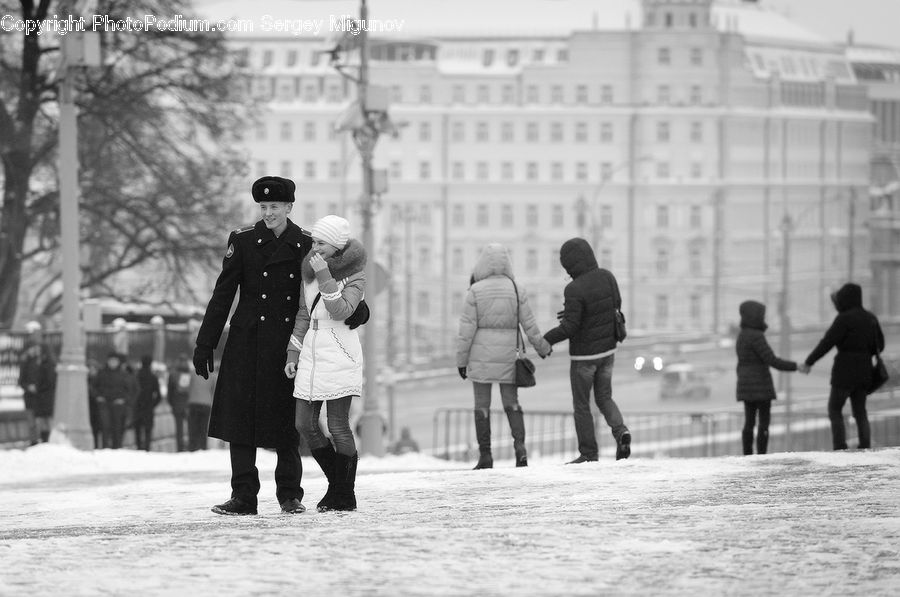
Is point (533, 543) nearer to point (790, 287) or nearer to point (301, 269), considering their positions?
point (301, 269)

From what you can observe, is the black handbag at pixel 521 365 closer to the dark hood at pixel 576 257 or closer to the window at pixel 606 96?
the dark hood at pixel 576 257

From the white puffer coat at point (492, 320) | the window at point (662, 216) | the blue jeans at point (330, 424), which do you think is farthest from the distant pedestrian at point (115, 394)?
the window at point (662, 216)

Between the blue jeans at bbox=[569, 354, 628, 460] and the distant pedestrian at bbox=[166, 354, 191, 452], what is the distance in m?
12.4

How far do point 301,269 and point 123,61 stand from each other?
29194 mm

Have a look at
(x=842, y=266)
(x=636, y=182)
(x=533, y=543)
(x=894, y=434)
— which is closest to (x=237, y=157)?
(x=894, y=434)

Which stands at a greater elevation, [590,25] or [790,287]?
[590,25]

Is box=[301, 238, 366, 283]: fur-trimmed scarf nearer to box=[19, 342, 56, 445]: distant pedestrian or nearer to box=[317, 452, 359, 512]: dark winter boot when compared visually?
box=[317, 452, 359, 512]: dark winter boot

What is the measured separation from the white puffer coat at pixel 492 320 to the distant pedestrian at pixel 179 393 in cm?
1251

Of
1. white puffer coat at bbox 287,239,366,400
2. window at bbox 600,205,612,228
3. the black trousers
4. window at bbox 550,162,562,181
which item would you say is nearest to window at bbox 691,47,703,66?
window at bbox 550,162,562,181

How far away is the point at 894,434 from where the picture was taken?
51750 millimetres

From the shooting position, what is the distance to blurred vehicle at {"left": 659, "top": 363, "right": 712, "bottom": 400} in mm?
87812

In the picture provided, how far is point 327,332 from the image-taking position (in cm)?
1128

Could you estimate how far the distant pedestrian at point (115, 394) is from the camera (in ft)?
86.7

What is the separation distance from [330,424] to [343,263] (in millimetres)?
956
